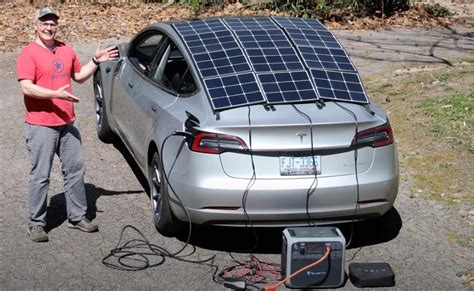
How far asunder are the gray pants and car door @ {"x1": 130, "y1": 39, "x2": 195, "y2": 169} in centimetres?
72

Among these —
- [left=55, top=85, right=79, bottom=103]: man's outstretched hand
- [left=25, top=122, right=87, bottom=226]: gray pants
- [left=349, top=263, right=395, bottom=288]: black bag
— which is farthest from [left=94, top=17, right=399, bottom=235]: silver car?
[left=55, top=85, right=79, bottom=103]: man's outstretched hand

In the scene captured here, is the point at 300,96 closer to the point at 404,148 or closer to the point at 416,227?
the point at 416,227

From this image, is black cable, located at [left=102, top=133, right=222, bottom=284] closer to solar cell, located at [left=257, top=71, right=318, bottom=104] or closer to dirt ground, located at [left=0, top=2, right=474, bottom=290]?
dirt ground, located at [left=0, top=2, right=474, bottom=290]

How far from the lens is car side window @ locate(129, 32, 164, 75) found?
832 cm

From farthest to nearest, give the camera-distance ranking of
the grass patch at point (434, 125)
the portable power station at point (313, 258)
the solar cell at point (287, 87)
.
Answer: the grass patch at point (434, 125)
the solar cell at point (287, 87)
the portable power station at point (313, 258)

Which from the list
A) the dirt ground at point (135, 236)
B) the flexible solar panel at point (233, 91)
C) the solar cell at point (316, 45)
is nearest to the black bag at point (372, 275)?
the dirt ground at point (135, 236)

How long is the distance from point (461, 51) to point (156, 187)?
9898mm

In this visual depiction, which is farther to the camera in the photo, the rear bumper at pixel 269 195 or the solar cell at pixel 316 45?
the solar cell at pixel 316 45

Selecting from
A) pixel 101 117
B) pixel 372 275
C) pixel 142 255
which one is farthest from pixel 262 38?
pixel 101 117

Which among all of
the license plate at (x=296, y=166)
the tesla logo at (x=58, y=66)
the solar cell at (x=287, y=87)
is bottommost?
the license plate at (x=296, y=166)

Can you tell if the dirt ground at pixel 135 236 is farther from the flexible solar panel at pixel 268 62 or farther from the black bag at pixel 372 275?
the flexible solar panel at pixel 268 62

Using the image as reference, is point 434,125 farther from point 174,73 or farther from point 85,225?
point 85,225

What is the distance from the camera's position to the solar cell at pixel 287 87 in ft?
22.2

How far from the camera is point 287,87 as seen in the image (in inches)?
272
